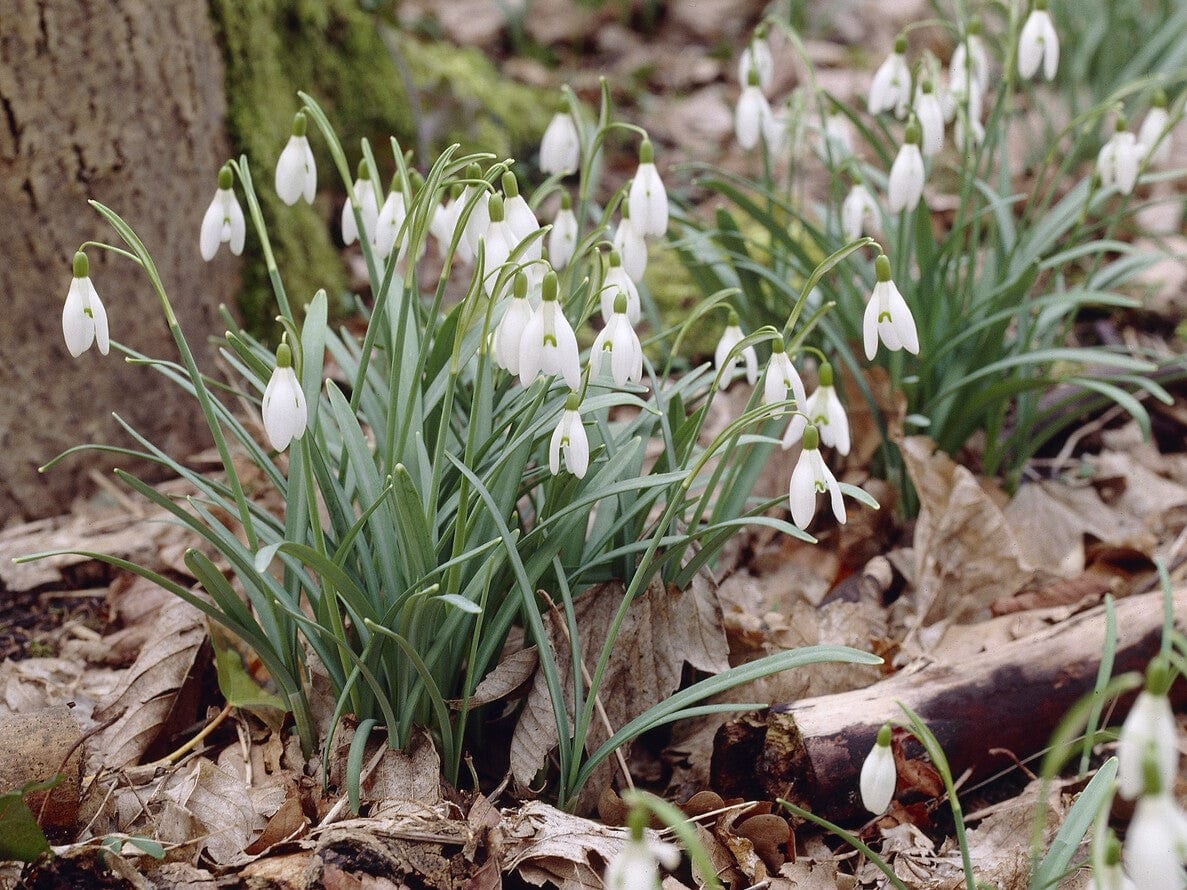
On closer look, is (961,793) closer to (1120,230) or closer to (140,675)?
(140,675)

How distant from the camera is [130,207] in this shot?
295 centimetres

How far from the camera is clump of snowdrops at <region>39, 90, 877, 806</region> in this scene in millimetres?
1710

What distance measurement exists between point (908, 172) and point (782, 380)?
0.76 meters

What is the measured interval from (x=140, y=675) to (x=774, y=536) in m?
1.59

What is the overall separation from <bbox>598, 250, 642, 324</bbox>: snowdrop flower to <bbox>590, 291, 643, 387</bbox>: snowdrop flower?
0.29ft

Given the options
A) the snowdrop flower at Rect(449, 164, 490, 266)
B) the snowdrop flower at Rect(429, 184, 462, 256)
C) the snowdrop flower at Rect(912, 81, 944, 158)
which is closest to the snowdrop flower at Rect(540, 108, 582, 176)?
the snowdrop flower at Rect(429, 184, 462, 256)

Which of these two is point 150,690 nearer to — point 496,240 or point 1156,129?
point 496,240

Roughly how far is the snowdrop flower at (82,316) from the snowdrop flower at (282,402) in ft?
1.03

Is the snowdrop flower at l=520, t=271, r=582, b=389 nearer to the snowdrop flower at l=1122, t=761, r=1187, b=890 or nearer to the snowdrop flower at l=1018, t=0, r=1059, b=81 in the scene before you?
the snowdrop flower at l=1122, t=761, r=1187, b=890

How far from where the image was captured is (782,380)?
6.15ft

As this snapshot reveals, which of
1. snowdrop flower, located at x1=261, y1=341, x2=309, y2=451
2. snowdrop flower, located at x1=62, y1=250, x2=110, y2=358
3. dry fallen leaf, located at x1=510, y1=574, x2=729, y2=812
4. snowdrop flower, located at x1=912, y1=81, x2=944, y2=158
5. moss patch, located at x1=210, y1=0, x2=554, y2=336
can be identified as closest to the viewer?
snowdrop flower, located at x1=261, y1=341, x2=309, y2=451

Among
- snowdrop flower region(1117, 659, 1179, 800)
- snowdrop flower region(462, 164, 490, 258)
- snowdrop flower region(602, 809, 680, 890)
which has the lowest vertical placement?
snowdrop flower region(602, 809, 680, 890)

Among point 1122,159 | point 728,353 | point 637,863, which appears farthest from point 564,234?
point 637,863

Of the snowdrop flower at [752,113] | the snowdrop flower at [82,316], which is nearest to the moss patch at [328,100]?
the snowdrop flower at [752,113]
